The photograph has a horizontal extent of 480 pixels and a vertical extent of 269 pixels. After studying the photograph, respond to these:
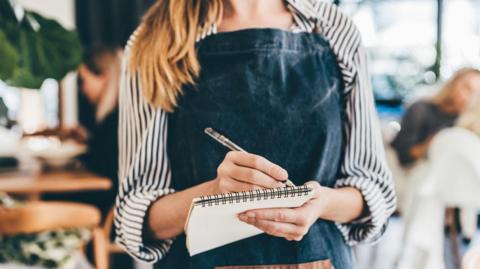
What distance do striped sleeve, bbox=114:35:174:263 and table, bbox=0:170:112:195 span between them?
6.81ft

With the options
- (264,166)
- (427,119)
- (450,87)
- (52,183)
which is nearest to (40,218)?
(52,183)

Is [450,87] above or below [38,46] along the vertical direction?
below

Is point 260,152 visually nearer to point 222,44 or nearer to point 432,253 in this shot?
point 222,44

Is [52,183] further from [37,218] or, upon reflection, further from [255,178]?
[255,178]

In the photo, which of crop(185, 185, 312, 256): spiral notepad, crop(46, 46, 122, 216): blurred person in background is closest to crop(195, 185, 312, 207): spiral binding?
crop(185, 185, 312, 256): spiral notepad

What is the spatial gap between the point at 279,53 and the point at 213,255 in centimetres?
22

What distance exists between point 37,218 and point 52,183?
66 centimetres

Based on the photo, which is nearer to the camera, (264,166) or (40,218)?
(264,166)

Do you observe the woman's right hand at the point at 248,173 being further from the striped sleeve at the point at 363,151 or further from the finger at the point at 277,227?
the striped sleeve at the point at 363,151

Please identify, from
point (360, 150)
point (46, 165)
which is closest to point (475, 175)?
point (46, 165)

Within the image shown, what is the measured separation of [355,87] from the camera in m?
0.73

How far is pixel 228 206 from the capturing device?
0.56 meters

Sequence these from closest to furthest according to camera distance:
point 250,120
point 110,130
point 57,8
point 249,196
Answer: point 249,196 < point 250,120 < point 110,130 < point 57,8

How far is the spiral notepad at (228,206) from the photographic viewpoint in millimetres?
550
